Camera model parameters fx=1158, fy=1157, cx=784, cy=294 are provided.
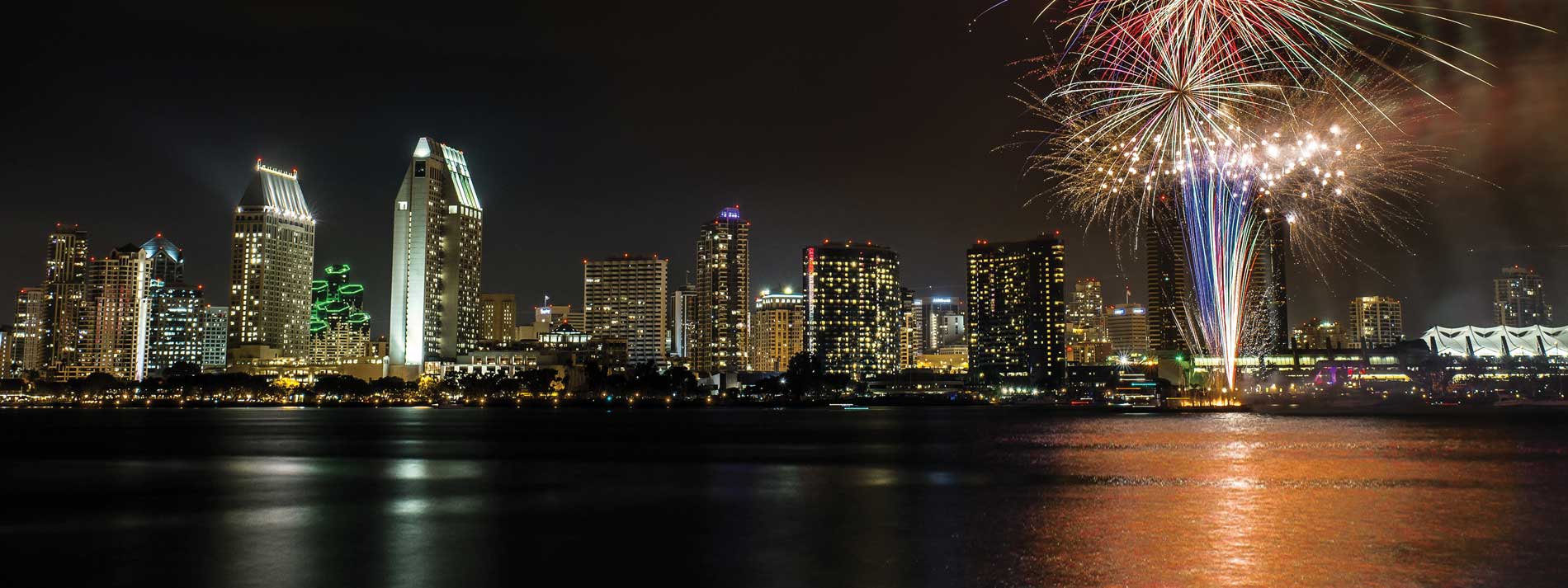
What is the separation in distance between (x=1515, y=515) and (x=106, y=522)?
37620 millimetres

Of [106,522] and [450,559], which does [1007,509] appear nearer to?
[450,559]

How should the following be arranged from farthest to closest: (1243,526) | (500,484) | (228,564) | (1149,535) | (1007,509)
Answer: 1. (500,484)
2. (1007,509)
3. (1243,526)
4. (1149,535)
5. (228,564)

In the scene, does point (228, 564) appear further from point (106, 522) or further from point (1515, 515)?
point (1515, 515)

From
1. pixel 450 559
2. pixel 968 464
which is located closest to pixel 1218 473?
pixel 968 464

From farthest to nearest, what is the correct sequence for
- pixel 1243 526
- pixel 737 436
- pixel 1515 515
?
1. pixel 737 436
2. pixel 1515 515
3. pixel 1243 526

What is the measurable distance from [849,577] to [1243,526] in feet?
37.5

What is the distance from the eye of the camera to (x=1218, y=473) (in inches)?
1705

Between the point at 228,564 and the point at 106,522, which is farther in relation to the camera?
the point at 106,522

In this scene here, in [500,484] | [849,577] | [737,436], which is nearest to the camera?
[849,577]

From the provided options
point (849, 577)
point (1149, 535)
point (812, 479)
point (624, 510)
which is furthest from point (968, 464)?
point (849, 577)

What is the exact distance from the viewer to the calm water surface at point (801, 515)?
→ 73.7ft

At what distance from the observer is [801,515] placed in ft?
105

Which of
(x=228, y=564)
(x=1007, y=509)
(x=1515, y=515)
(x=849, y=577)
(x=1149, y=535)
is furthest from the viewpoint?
(x=1007, y=509)

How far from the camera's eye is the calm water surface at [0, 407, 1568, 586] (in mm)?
22453
